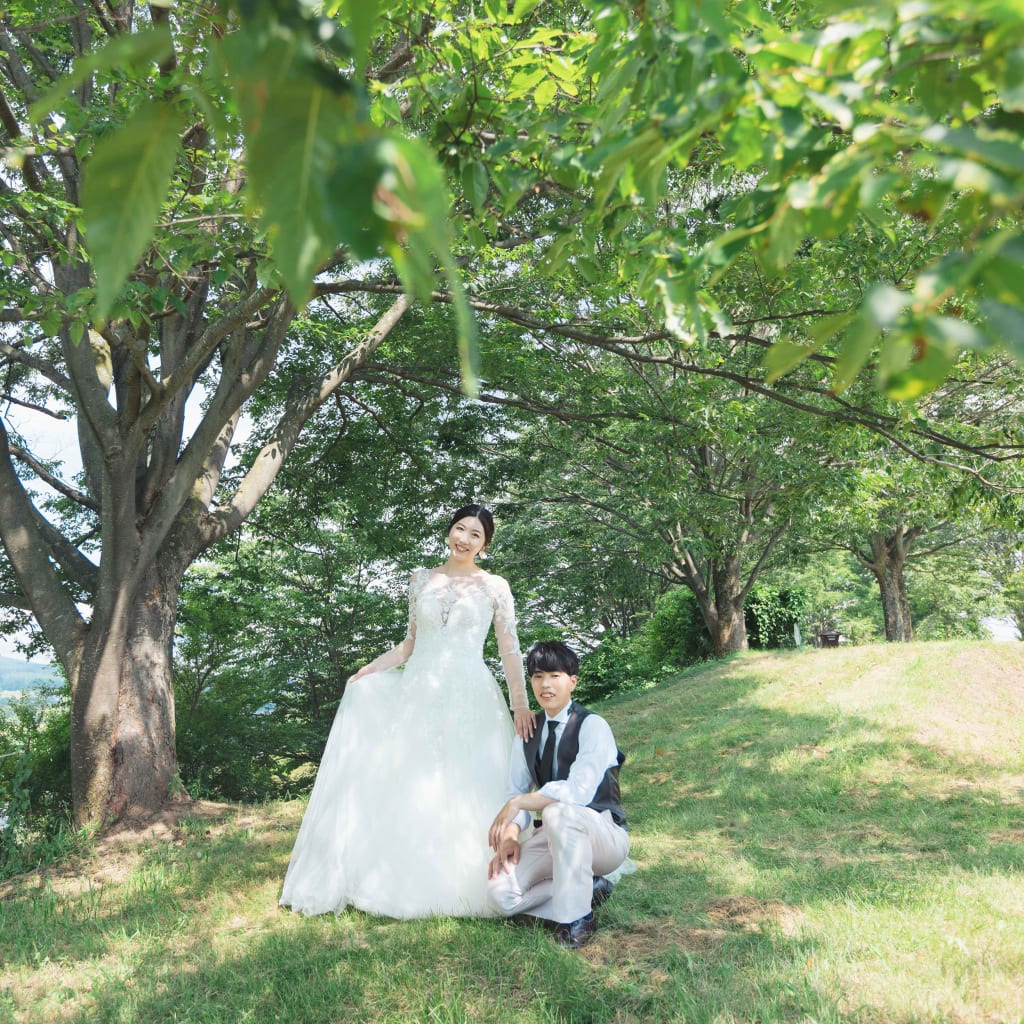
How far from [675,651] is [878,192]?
19478mm

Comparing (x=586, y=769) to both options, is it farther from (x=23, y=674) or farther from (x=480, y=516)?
(x=23, y=674)

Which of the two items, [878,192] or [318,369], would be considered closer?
[878,192]

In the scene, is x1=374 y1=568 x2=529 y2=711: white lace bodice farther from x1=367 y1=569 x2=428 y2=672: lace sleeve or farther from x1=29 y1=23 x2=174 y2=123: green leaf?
x1=29 y1=23 x2=174 y2=123: green leaf

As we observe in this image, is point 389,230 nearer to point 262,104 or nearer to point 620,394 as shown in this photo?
point 262,104

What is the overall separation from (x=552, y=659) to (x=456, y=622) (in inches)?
43.9

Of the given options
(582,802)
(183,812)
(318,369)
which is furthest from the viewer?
(318,369)

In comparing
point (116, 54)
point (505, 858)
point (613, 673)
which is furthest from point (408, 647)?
point (613, 673)

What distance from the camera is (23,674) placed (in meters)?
12.9

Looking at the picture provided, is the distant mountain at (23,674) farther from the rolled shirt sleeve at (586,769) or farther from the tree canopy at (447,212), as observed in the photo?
the rolled shirt sleeve at (586,769)

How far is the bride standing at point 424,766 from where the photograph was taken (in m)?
4.50

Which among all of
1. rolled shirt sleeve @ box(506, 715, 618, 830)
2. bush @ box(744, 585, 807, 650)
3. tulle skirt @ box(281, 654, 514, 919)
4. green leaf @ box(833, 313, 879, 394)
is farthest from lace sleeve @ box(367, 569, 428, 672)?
bush @ box(744, 585, 807, 650)

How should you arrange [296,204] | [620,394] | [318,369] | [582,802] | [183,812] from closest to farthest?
[296,204] < [582,802] < [183,812] < [620,394] < [318,369]

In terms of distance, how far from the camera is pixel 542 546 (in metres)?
19.2

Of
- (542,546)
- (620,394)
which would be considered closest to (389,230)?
(620,394)
